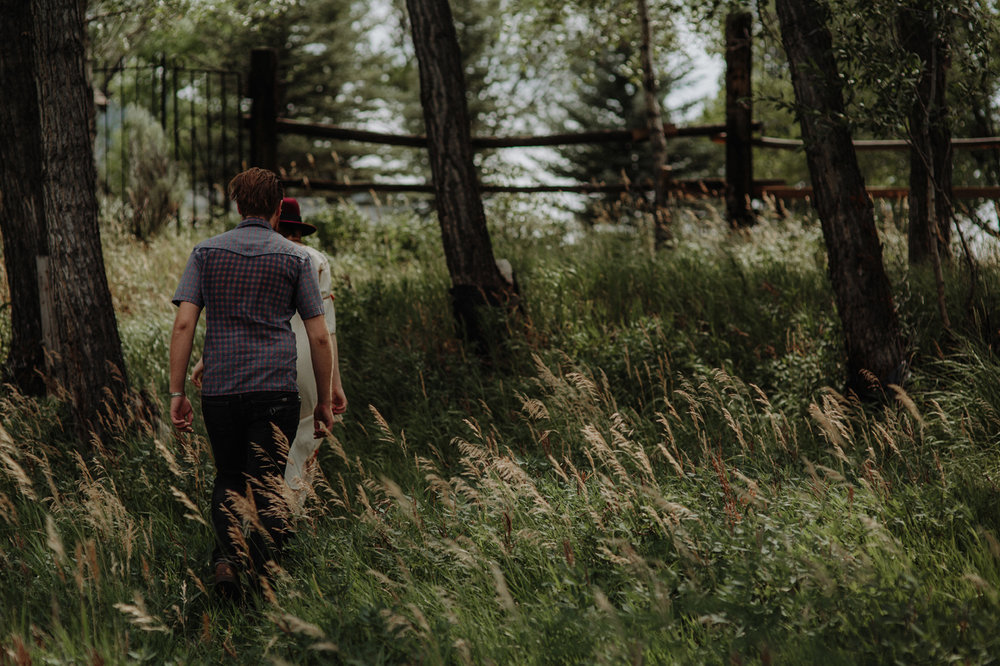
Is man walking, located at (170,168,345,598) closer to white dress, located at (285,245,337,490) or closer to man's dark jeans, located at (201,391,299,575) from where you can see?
man's dark jeans, located at (201,391,299,575)

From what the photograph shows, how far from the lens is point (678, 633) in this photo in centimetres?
288

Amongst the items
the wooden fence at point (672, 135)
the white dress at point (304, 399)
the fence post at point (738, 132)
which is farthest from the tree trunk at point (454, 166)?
the fence post at point (738, 132)

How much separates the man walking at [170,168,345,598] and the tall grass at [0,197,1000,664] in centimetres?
21

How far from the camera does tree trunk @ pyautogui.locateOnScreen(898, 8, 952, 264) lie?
5.67m

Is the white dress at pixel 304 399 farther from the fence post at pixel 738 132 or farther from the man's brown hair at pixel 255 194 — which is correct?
the fence post at pixel 738 132

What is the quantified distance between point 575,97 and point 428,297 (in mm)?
15631

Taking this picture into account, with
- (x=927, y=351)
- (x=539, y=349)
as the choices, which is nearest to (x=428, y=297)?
(x=539, y=349)

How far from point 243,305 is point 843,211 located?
3924 mm

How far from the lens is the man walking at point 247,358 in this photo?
3688 millimetres

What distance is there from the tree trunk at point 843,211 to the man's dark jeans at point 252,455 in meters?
3.69

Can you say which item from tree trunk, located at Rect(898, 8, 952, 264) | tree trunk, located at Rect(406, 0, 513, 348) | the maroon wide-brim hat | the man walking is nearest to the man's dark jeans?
the man walking

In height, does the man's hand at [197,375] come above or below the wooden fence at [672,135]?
below

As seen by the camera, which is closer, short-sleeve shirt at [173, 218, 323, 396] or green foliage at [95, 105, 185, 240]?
short-sleeve shirt at [173, 218, 323, 396]

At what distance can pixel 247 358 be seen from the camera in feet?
12.1
